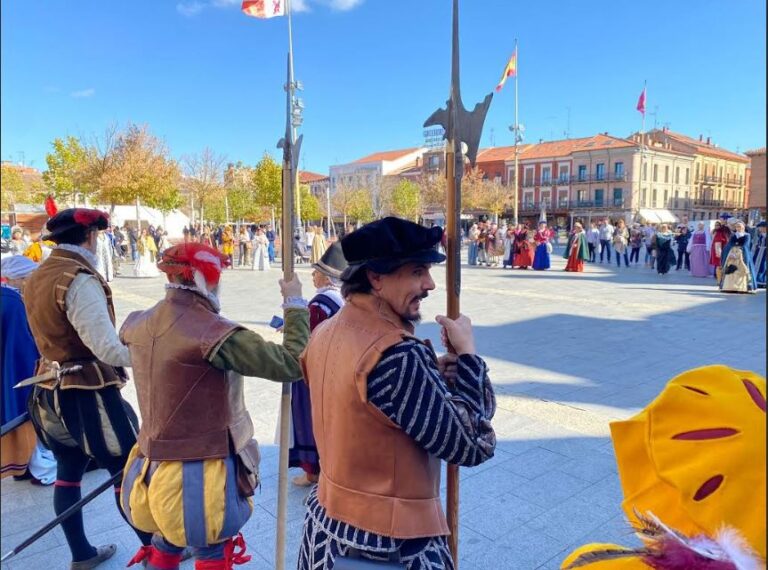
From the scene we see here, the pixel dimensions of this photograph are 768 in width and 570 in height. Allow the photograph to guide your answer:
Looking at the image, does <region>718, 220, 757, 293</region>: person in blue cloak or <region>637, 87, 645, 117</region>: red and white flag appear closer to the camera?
<region>718, 220, 757, 293</region>: person in blue cloak

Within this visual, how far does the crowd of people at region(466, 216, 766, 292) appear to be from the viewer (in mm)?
12352

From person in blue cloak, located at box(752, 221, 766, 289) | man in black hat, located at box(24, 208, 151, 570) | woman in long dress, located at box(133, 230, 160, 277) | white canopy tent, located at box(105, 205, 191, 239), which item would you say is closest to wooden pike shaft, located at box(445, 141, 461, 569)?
man in black hat, located at box(24, 208, 151, 570)

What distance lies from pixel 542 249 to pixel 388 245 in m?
17.7

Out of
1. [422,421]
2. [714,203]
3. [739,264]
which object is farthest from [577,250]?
[714,203]

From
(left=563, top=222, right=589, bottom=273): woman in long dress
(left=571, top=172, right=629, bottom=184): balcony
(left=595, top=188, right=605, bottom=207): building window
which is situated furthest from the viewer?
(left=595, top=188, right=605, bottom=207): building window

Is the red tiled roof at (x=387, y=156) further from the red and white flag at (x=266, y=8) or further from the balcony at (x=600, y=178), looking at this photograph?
the red and white flag at (x=266, y=8)

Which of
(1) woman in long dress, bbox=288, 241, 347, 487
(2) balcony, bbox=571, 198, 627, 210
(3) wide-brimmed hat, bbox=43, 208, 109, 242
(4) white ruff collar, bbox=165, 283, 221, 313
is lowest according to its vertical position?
(1) woman in long dress, bbox=288, 241, 347, 487

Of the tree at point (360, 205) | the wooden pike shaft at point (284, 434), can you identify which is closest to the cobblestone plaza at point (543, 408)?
the wooden pike shaft at point (284, 434)

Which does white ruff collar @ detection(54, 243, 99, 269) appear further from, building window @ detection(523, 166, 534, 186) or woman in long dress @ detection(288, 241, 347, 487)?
building window @ detection(523, 166, 534, 186)

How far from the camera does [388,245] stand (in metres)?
1.54

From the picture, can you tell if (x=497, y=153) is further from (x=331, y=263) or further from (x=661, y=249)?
(x=331, y=263)

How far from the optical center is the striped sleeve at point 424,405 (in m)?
1.42

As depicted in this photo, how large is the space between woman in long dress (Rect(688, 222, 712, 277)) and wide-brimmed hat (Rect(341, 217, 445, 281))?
1703 cm

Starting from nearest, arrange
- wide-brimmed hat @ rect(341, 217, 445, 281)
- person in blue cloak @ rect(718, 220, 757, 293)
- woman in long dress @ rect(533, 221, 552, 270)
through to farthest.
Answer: wide-brimmed hat @ rect(341, 217, 445, 281) < person in blue cloak @ rect(718, 220, 757, 293) < woman in long dress @ rect(533, 221, 552, 270)
